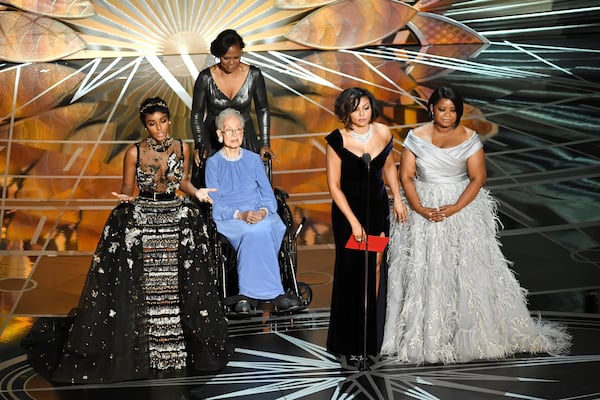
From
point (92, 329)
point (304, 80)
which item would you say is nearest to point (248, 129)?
point (92, 329)

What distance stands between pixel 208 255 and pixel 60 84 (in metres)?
8.07

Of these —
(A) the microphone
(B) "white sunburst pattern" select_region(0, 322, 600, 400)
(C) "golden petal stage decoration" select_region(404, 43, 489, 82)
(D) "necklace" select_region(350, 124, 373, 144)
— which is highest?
(C) "golden petal stage decoration" select_region(404, 43, 489, 82)

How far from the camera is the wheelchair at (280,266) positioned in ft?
17.4

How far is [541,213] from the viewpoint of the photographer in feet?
22.8

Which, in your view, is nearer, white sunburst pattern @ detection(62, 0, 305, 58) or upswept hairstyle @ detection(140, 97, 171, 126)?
upswept hairstyle @ detection(140, 97, 171, 126)

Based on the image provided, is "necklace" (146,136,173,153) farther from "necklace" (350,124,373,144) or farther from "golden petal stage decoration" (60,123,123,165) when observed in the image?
"golden petal stage decoration" (60,123,123,165)

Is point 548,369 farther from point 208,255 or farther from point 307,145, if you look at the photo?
point 307,145

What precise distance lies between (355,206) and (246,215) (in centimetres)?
95

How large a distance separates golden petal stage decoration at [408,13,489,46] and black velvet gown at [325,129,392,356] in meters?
9.86

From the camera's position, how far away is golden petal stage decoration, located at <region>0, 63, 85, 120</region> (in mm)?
10758

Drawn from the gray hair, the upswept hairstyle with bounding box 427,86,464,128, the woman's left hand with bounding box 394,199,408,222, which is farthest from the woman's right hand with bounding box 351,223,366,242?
the gray hair

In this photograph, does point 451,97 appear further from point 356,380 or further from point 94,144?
point 94,144

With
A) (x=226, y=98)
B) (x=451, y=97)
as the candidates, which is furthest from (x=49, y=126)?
(x=451, y=97)

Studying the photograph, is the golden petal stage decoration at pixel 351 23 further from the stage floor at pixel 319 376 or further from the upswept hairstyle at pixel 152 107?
the upswept hairstyle at pixel 152 107
